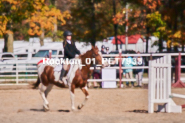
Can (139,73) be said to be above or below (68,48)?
below

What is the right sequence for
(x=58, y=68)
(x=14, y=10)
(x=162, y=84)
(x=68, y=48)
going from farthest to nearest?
(x=14, y=10) → (x=58, y=68) → (x=68, y=48) → (x=162, y=84)

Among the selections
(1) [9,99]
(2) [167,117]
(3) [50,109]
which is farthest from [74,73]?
(1) [9,99]

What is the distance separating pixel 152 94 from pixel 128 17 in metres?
21.7

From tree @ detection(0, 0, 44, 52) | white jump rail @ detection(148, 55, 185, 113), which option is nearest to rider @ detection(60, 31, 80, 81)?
white jump rail @ detection(148, 55, 185, 113)

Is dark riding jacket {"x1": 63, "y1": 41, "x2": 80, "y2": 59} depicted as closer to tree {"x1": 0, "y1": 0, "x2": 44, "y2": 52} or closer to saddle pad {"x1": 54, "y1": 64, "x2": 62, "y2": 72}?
saddle pad {"x1": 54, "y1": 64, "x2": 62, "y2": 72}

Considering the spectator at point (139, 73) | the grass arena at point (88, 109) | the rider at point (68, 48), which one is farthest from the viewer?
the spectator at point (139, 73)

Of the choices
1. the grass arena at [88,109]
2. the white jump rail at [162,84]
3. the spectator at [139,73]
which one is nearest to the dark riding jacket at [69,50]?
the grass arena at [88,109]

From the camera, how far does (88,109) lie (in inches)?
502

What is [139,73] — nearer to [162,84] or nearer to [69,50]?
[69,50]

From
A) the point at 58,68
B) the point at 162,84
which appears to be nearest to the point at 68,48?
the point at 58,68

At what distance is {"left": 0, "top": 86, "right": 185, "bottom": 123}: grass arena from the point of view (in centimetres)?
1034

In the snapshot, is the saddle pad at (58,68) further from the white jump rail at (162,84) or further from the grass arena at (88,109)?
the white jump rail at (162,84)

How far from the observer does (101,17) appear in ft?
117

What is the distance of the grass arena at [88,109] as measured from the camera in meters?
10.3
